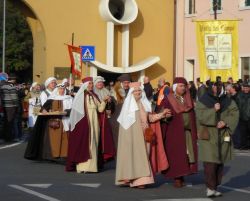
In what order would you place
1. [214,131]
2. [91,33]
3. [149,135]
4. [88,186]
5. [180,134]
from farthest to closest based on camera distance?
1. [91,33]
2. [88,186]
3. [180,134]
4. [149,135]
5. [214,131]

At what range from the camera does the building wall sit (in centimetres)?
3556

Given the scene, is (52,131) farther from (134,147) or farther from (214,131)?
(214,131)

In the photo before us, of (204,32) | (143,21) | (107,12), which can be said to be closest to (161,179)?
(204,32)

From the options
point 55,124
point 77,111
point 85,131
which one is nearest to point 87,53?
point 55,124

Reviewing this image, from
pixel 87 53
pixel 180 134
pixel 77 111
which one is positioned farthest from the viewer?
pixel 87 53

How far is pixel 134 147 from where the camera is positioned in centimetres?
1313

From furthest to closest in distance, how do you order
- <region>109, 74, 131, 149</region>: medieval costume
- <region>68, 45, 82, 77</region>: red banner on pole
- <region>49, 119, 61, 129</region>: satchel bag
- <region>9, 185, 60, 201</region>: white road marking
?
<region>68, 45, 82, 77</region>: red banner on pole → <region>109, 74, 131, 149</region>: medieval costume → <region>49, 119, 61, 129</region>: satchel bag → <region>9, 185, 60, 201</region>: white road marking

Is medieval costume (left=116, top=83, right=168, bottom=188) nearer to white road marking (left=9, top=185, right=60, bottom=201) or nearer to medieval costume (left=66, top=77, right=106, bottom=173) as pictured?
white road marking (left=9, top=185, right=60, bottom=201)

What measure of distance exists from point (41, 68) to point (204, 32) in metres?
14.0

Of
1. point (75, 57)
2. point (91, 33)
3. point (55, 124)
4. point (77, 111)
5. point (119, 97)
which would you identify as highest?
point (91, 33)

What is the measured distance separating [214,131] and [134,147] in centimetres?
149

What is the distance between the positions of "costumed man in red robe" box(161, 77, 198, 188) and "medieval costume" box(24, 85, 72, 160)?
171 inches

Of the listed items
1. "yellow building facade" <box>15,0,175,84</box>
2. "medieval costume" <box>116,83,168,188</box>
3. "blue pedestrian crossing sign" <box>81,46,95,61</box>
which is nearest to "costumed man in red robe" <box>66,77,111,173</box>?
"medieval costume" <box>116,83,168,188</box>

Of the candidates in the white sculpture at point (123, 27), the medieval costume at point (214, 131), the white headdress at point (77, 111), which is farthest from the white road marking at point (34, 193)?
Answer: the white sculpture at point (123, 27)
